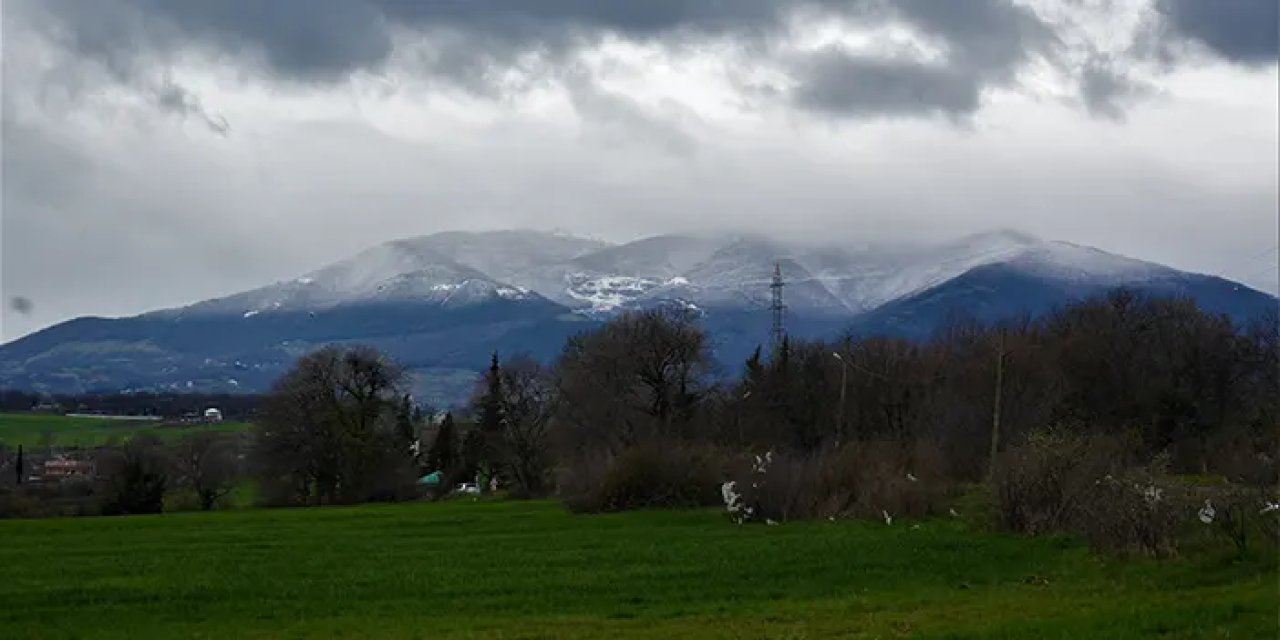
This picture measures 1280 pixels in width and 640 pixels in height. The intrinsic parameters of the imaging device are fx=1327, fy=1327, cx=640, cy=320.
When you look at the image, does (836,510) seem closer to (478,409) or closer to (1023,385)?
(1023,385)

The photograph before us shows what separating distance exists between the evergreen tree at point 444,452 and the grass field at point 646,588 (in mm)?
73941

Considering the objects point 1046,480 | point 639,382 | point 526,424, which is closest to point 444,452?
point 526,424

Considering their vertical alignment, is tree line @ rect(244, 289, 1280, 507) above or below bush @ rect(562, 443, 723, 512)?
above

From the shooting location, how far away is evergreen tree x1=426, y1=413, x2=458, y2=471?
4764 inches

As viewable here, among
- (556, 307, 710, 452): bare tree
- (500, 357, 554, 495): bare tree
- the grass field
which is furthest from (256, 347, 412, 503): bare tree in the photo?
the grass field

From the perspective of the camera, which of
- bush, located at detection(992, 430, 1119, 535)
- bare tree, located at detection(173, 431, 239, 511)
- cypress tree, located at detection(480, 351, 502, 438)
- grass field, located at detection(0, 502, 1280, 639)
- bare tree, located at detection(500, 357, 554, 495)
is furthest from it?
cypress tree, located at detection(480, 351, 502, 438)

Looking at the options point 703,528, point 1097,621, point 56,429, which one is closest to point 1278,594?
point 1097,621

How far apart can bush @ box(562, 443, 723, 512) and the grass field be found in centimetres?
1951

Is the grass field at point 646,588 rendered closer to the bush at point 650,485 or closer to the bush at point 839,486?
the bush at point 839,486

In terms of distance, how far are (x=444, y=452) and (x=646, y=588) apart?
312 ft

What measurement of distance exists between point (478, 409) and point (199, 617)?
299ft

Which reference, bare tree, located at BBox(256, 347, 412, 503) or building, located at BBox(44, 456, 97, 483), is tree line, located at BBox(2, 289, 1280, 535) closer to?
bare tree, located at BBox(256, 347, 412, 503)

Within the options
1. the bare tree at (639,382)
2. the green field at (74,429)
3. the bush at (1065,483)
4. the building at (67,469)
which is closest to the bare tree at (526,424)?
the bare tree at (639,382)

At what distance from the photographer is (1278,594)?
725 inches
